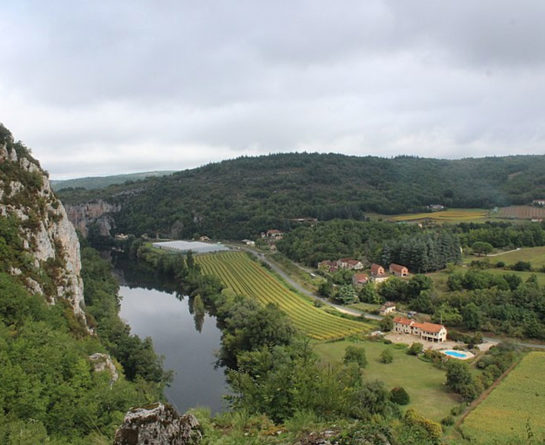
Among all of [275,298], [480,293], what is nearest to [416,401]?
[480,293]

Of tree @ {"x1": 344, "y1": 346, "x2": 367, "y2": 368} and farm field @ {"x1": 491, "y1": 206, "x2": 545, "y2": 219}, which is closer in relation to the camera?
tree @ {"x1": 344, "y1": 346, "x2": 367, "y2": 368}

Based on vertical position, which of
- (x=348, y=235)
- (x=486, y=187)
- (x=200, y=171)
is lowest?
(x=348, y=235)

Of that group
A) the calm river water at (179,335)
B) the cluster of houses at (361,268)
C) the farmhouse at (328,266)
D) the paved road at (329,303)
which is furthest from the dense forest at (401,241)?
the calm river water at (179,335)

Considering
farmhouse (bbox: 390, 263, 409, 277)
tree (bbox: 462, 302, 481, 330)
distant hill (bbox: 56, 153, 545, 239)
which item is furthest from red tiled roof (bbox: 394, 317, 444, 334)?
distant hill (bbox: 56, 153, 545, 239)

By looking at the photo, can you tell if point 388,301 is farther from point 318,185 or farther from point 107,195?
point 107,195

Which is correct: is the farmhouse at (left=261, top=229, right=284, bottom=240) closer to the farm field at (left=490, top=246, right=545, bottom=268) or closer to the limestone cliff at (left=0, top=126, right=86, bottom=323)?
the farm field at (left=490, top=246, right=545, bottom=268)

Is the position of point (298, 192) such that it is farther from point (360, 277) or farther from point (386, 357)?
point (386, 357)
